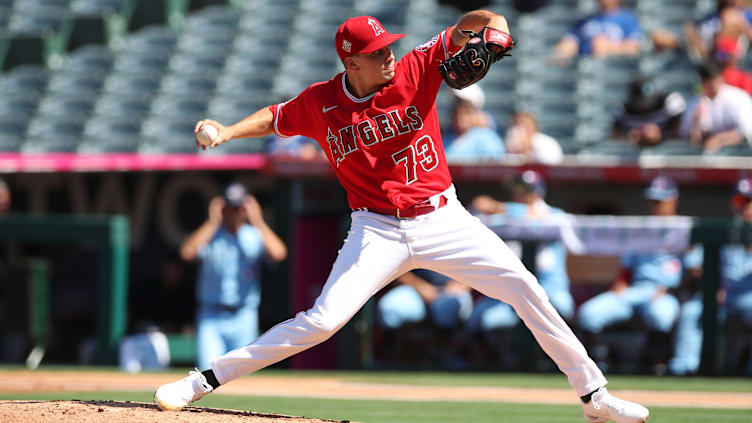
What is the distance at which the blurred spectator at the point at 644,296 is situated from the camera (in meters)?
7.75

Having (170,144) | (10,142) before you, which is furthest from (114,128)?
(10,142)

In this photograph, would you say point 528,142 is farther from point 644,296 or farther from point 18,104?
point 18,104

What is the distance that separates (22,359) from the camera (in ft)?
30.6

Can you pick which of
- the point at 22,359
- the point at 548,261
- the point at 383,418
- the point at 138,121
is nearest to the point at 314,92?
the point at 383,418

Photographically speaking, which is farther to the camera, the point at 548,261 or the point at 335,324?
the point at 548,261

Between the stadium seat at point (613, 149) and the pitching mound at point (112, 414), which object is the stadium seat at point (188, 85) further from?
the pitching mound at point (112, 414)

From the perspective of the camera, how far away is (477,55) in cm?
426

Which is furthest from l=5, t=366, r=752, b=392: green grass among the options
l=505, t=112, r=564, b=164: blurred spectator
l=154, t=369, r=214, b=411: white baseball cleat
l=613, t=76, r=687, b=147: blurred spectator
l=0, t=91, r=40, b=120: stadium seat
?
l=0, t=91, r=40, b=120: stadium seat

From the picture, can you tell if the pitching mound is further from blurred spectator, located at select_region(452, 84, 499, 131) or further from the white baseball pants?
blurred spectator, located at select_region(452, 84, 499, 131)

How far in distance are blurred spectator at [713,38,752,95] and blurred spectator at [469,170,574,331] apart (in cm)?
228

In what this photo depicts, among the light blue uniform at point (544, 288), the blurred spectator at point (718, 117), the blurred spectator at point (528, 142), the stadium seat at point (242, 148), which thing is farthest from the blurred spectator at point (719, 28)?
the stadium seat at point (242, 148)

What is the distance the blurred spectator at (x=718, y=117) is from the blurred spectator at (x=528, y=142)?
3.79 ft

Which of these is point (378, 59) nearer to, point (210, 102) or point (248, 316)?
point (248, 316)

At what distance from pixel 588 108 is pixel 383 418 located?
5518 mm
